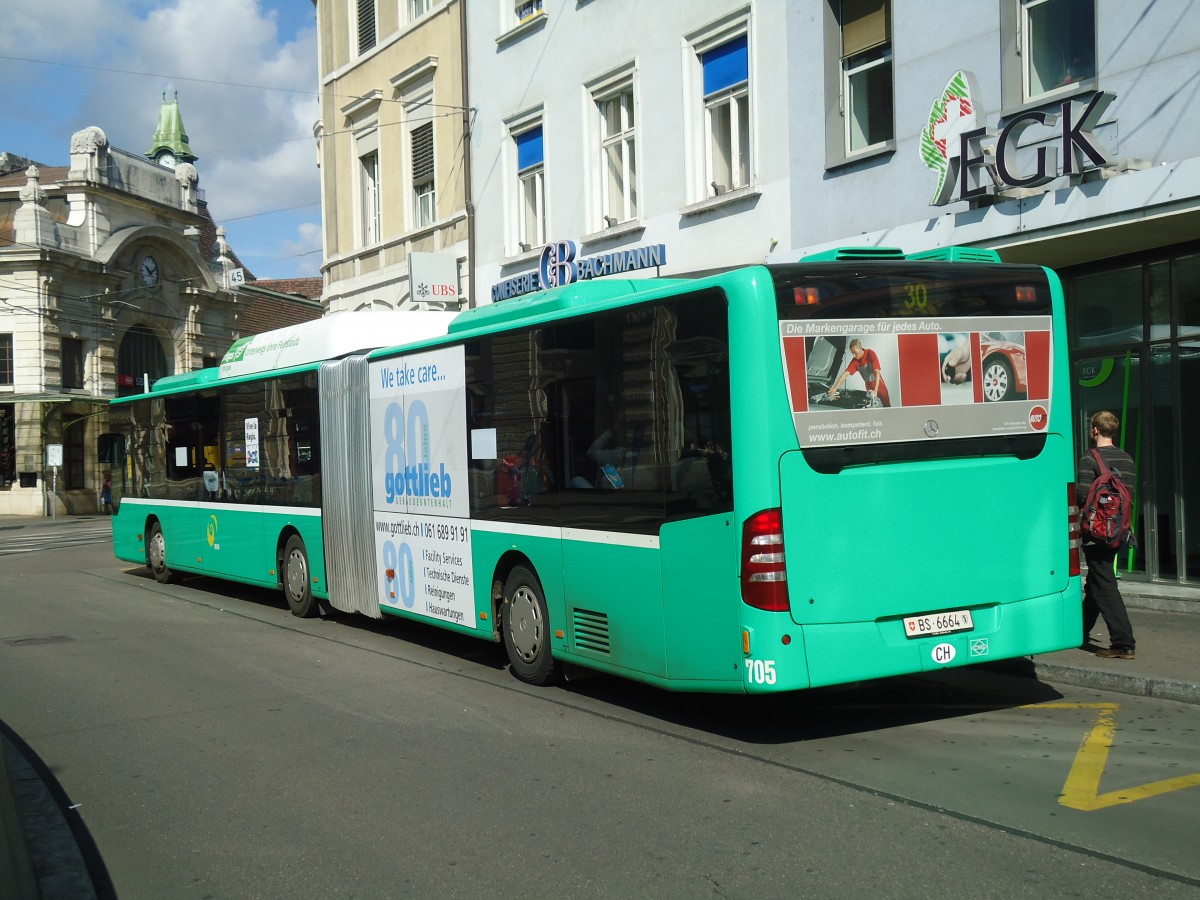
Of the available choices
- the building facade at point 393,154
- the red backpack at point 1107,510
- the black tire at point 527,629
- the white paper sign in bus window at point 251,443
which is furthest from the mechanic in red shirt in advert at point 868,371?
the building facade at point 393,154

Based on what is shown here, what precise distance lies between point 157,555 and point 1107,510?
13830 mm

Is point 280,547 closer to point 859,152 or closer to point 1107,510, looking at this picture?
point 859,152

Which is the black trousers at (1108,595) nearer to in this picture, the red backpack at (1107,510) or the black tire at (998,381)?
the red backpack at (1107,510)

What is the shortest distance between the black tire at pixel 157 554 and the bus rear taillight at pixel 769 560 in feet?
43.0

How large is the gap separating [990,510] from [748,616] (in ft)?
5.62

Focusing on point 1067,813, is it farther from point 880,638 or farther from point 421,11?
point 421,11

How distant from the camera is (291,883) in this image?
4.89 meters

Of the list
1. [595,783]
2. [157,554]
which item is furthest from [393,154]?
[595,783]

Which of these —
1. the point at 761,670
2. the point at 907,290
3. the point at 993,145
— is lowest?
the point at 761,670

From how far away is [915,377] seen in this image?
22.9ft

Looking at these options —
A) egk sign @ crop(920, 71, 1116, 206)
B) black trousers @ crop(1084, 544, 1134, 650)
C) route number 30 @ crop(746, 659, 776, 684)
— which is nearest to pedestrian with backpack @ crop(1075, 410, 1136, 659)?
black trousers @ crop(1084, 544, 1134, 650)

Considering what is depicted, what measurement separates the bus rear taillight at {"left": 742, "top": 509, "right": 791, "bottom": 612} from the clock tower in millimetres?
85695

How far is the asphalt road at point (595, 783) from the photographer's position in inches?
190

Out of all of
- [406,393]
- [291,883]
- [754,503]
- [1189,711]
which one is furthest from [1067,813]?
[406,393]
